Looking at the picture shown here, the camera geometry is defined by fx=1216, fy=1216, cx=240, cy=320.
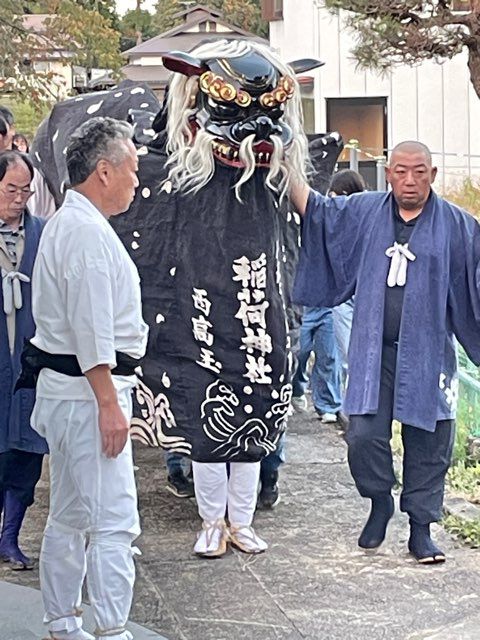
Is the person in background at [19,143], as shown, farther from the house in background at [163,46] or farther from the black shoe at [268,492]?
the house in background at [163,46]

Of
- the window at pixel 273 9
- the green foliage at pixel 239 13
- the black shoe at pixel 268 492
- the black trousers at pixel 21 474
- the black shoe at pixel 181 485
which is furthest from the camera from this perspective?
the green foliage at pixel 239 13

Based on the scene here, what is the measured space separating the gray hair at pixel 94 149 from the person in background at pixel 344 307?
333 cm

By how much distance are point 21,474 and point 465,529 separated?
210cm

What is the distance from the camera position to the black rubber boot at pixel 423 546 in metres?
5.34

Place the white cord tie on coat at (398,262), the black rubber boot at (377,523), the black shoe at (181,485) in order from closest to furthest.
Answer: the white cord tie on coat at (398,262) < the black rubber boot at (377,523) < the black shoe at (181,485)

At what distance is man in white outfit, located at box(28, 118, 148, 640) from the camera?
3842 millimetres

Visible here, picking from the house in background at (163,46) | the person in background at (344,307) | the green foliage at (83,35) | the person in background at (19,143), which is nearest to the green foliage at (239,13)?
the house in background at (163,46)

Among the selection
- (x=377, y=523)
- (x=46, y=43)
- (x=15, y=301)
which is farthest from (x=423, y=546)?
(x=46, y=43)

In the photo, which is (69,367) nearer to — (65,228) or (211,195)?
(65,228)

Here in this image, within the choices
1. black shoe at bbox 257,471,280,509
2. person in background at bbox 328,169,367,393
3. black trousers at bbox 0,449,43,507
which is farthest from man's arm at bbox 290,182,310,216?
person in background at bbox 328,169,367,393

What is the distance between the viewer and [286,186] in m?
5.19

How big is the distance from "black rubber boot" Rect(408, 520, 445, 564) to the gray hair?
235 centimetres

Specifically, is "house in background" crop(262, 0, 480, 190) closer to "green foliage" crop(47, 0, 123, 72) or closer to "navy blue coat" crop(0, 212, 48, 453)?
"green foliage" crop(47, 0, 123, 72)

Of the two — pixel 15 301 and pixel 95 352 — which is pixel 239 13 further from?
pixel 95 352
